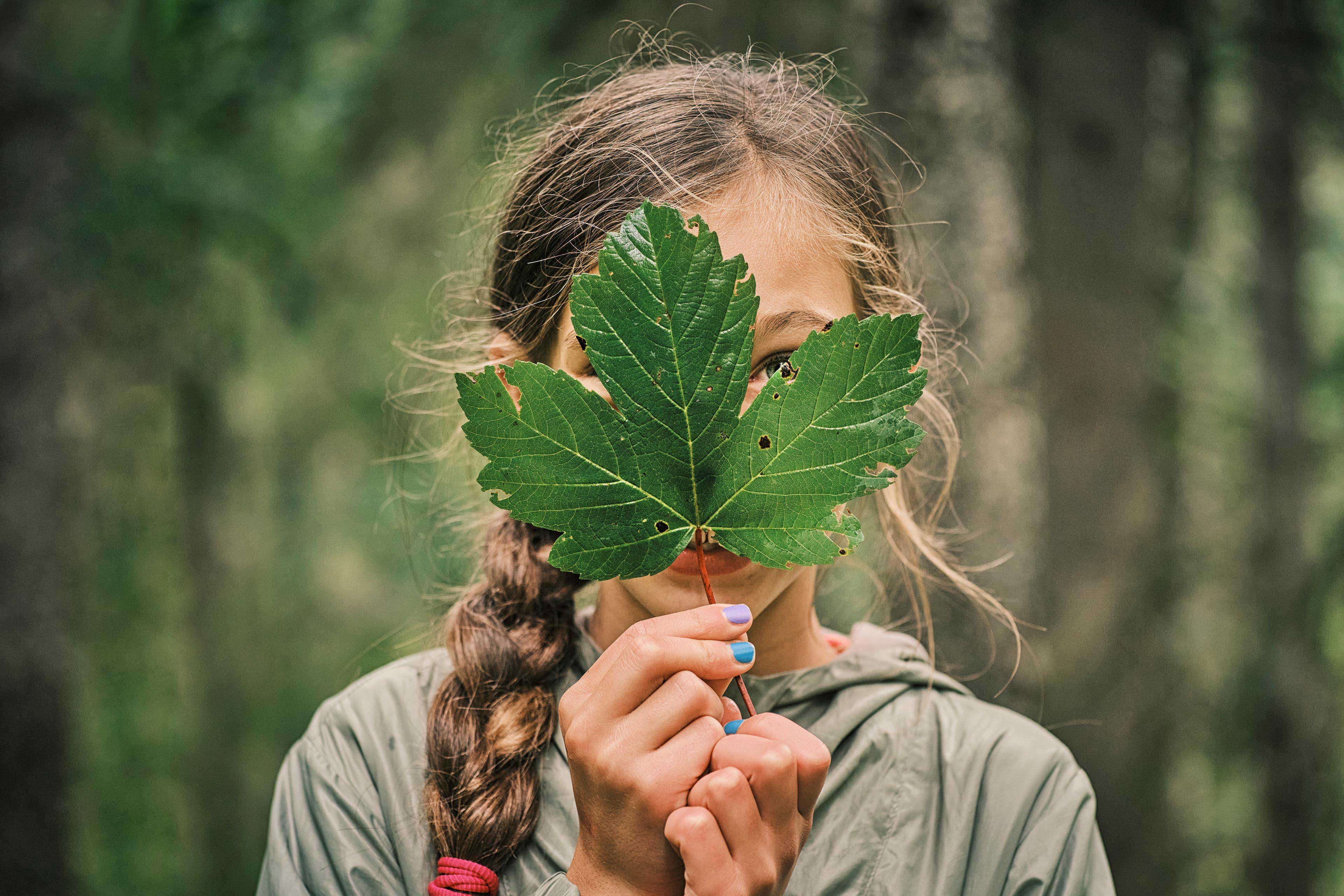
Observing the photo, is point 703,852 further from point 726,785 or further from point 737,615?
point 737,615

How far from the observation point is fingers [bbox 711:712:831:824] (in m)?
1.02

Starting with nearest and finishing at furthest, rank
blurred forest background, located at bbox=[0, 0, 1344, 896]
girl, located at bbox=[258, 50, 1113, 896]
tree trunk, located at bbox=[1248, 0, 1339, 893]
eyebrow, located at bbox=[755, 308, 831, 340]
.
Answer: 1. eyebrow, located at bbox=[755, 308, 831, 340]
2. girl, located at bbox=[258, 50, 1113, 896]
3. blurred forest background, located at bbox=[0, 0, 1344, 896]
4. tree trunk, located at bbox=[1248, 0, 1339, 893]

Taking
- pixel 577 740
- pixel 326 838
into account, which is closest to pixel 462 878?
pixel 326 838

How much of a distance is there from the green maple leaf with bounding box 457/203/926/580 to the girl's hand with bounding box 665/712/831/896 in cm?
21

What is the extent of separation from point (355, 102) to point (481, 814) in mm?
4880

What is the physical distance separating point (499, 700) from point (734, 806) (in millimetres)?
671

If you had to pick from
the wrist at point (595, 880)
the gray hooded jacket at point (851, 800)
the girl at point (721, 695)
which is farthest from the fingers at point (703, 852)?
the gray hooded jacket at point (851, 800)

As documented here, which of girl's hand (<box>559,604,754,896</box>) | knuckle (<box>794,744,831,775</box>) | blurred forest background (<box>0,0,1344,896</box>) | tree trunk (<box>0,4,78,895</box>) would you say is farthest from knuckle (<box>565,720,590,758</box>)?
tree trunk (<box>0,4,78,895</box>)

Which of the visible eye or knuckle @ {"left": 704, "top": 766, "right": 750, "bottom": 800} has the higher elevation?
the visible eye

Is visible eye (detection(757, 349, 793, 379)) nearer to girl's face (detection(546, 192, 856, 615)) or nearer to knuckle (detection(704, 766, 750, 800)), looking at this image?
girl's face (detection(546, 192, 856, 615))

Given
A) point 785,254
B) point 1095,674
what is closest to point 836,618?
point 1095,674

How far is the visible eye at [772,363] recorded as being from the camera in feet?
4.17

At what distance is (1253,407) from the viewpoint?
20.1 feet

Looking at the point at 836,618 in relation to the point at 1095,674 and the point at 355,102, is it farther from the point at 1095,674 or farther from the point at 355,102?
the point at 355,102
